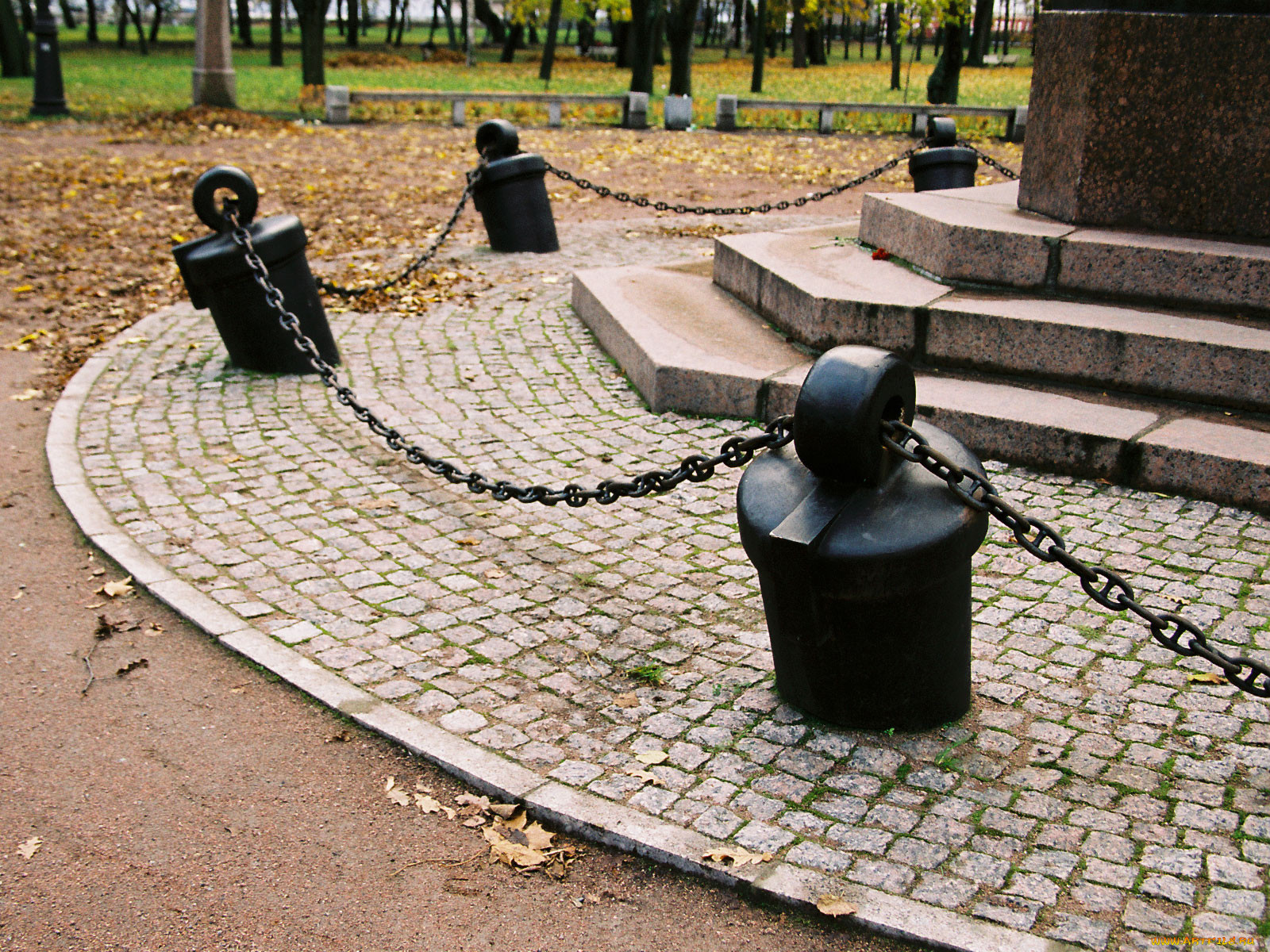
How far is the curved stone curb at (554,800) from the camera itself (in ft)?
9.25

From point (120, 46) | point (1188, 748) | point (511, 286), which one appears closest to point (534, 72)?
point (120, 46)

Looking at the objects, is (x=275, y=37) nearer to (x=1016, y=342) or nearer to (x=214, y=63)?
(x=214, y=63)

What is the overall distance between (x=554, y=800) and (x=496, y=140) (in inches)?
319

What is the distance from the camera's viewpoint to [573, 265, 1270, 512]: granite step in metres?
5.27

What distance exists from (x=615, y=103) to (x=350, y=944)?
74.0ft

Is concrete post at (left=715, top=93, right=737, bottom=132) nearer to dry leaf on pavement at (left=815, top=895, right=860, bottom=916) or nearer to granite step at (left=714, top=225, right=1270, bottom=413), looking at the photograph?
granite step at (left=714, top=225, right=1270, bottom=413)

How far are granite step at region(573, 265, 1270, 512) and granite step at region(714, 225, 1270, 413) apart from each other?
0.10m

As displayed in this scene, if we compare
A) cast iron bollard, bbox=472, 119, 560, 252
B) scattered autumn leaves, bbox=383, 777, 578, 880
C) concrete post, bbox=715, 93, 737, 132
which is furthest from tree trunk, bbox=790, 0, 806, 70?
scattered autumn leaves, bbox=383, 777, 578, 880

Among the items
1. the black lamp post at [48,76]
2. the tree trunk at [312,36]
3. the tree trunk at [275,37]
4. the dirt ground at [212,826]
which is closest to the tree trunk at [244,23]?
the tree trunk at [275,37]

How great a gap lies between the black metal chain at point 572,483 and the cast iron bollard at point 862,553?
0.10 meters

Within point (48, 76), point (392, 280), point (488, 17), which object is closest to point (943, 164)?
point (392, 280)

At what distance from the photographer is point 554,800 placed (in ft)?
10.9

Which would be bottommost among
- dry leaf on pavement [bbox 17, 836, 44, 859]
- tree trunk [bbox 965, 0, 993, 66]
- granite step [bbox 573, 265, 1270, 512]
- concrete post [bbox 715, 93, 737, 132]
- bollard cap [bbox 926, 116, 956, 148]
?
dry leaf on pavement [bbox 17, 836, 44, 859]

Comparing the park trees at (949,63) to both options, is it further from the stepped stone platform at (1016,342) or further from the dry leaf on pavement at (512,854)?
the dry leaf on pavement at (512,854)
